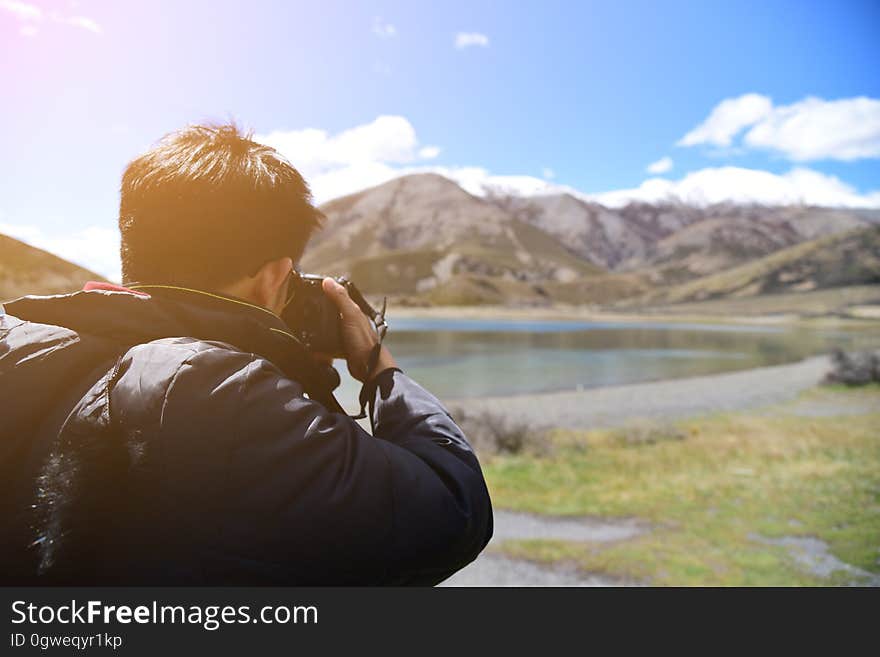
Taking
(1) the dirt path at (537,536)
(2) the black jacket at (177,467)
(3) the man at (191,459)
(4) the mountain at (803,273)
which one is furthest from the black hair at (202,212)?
(4) the mountain at (803,273)

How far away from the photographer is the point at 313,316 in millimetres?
1195

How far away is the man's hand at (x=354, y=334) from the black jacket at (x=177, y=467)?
264 millimetres

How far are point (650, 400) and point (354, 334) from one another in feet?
76.6

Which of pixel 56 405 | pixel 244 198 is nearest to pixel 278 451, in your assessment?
pixel 56 405

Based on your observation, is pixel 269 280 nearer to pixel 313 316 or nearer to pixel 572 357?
pixel 313 316

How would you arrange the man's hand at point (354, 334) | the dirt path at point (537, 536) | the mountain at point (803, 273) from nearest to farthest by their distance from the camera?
the man's hand at point (354, 334)
the dirt path at point (537, 536)
the mountain at point (803, 273)

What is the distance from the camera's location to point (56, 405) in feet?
2.85

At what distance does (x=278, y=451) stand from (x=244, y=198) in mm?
412

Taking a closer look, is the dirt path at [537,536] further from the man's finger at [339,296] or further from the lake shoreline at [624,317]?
the lake shoreline at [624,317]

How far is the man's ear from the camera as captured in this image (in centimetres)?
106

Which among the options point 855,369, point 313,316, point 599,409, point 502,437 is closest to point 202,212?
point 313,316

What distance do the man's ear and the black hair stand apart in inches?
0.5

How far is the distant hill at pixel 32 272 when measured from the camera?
4.67ft

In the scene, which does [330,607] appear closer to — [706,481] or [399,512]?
[399,512]
